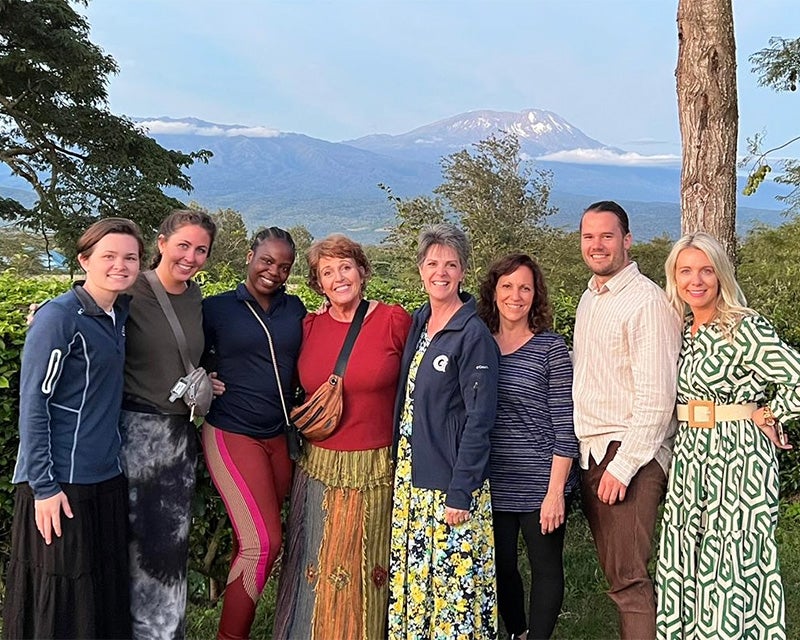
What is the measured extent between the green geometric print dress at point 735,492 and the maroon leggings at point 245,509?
1.93m

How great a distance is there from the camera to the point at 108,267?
3094 millimetres

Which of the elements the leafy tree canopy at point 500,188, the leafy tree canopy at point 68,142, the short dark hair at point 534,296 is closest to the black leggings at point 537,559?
the short dark hair at point 534,296

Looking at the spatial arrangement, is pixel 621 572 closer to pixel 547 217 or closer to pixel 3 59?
pixel 3 59

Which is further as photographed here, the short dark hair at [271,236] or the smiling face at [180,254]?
the short dark hair at [271,236]

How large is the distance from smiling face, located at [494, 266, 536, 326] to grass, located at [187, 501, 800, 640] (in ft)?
6.59

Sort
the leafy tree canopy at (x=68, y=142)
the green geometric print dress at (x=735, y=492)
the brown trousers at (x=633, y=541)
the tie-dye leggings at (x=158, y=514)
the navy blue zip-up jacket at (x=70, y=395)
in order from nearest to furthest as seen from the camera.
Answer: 1. the navy blue zip-up jacket at (x=70, y=395)
2. the green geometric print dress at (x=735, y=492)
3. the tie-dye leggings at (x=158, y=514)
4. the brown trousers at (x=633, y=541)
5. the leafy tree canopy at (x=68, y=142)

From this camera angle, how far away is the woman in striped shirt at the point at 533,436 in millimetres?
3584

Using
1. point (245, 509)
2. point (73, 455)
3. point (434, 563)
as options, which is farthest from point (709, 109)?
point (73, 455)

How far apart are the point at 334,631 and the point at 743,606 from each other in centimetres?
186

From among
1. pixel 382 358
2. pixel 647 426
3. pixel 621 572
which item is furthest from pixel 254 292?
pixel 621 572

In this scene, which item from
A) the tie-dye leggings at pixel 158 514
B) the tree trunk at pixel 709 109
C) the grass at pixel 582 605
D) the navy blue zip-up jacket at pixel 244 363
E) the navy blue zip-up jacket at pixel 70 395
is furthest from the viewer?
the tree trunk at pixel 709 109

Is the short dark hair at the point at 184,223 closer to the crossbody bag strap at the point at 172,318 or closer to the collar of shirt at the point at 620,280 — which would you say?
the crossbody bag strap at the point at 172,318

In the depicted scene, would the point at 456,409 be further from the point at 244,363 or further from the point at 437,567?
the point at 244,363

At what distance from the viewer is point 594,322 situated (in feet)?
11.7
